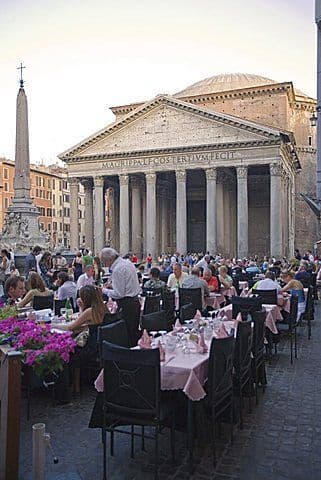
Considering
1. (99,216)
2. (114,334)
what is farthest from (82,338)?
(99,216)

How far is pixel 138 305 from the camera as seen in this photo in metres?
7.12

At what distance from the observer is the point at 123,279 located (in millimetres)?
6793

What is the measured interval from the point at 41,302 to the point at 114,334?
2.70 metres

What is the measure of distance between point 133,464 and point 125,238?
30893 mm

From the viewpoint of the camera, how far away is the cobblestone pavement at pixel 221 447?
3.84 m

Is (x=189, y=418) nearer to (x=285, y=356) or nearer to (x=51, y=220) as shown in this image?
(x=285, y=356)

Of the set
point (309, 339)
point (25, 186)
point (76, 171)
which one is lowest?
point (309, 339)

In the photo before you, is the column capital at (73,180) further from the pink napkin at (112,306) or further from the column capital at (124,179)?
the pink napkin at (112,306)

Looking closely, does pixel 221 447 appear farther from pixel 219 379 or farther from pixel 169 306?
pixel 169 306

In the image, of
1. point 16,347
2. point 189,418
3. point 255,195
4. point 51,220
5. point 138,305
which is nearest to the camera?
point 189,418

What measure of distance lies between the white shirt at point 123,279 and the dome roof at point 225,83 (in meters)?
37.4

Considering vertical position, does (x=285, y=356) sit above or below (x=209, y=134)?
below

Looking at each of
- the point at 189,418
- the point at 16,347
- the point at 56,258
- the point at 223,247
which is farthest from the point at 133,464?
the point at 223,247

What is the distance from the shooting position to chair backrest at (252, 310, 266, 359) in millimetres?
5484
